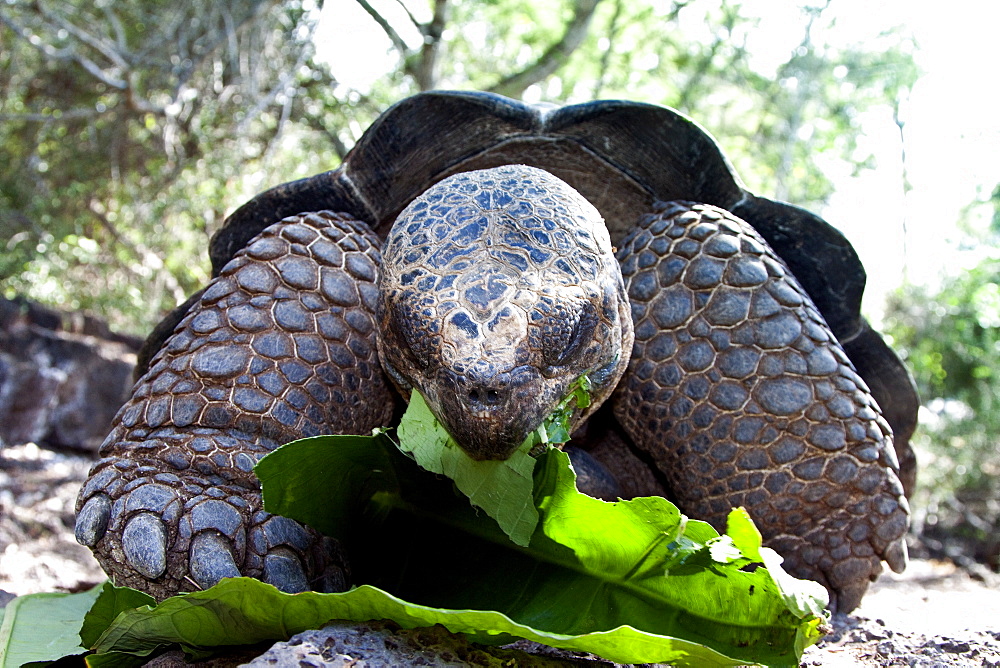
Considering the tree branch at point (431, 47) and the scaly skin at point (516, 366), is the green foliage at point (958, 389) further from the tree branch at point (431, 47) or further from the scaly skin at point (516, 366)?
the tree branch at point (431, 47)

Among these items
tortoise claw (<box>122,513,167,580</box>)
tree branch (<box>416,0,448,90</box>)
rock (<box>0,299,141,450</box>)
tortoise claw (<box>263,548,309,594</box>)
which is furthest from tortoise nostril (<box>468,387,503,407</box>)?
tree branch (<box>416,0,448,90</box>)

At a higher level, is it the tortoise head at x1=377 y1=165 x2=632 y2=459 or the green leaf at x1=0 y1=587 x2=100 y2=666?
the tortoise head at x1=377 y1=165 x2=632 y2=459

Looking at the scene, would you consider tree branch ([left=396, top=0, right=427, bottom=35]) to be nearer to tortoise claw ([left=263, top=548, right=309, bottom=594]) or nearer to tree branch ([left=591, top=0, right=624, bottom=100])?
tree branch ([left=591, top=0, right=624, bottom=100])

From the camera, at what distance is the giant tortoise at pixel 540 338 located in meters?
1.52

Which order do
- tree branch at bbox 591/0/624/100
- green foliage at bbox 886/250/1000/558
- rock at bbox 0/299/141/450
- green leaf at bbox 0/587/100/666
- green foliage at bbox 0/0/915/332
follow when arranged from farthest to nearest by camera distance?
tree branch at bbox 591/0/624/100, green foliage at bbox 0/0/915/332, rock at bbox 0/299/141/450, green foliage at bbox 886/250/1000/558, green leaf at bbox 0/587/100/666

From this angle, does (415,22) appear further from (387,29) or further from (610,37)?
(610,37)

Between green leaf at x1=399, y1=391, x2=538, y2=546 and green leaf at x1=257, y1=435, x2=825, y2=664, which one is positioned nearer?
green leaf at x1=257, y1=435, x2=825, y2=664

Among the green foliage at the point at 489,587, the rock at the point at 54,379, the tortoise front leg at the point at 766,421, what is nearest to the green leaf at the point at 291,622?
the green foliage at the point at 489,587

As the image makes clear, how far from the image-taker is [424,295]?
Result: 4.65 ft

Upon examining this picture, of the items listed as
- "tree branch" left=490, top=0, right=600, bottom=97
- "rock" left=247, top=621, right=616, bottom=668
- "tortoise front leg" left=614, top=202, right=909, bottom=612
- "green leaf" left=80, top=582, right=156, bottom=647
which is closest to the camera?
"rock" left=247, top=621, right=616, bottom=668

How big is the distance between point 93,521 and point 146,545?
161 millimetres

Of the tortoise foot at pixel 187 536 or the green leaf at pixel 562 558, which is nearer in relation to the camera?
the green leaf at pixel 562 558

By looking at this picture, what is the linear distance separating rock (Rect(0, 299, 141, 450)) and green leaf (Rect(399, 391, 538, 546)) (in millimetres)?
5174

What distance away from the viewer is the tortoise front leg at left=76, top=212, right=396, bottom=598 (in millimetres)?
1606
